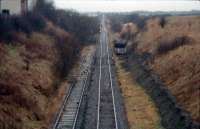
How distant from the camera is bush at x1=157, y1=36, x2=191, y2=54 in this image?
4059 centimetres

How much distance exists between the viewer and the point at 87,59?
53438 mm

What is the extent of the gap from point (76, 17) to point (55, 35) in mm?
27245

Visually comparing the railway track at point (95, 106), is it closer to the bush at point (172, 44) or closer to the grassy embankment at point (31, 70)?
the grassy embankment at point (31, 70)

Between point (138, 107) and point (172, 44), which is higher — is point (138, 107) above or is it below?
below

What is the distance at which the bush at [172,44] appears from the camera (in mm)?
40594

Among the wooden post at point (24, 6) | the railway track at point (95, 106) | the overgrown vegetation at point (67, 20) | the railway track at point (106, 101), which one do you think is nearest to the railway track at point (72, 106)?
the railway track at point (95, 106)

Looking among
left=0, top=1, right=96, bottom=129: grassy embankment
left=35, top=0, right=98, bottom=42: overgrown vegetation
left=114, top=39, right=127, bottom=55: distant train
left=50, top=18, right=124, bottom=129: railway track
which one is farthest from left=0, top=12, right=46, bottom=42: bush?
left=114, top=39, right=127, bottom=55: distant train

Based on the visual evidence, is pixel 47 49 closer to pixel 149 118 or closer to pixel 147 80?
pixel 147 80

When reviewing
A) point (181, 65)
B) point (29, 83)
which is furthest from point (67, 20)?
point (29, 83)

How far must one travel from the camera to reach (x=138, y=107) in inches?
1223

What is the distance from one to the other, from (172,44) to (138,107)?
12300mm

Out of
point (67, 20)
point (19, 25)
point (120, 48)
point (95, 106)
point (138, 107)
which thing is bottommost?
point (138, 107)

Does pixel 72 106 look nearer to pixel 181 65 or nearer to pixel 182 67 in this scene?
pixel 182 67

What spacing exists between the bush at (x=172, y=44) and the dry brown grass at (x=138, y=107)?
4.49m
